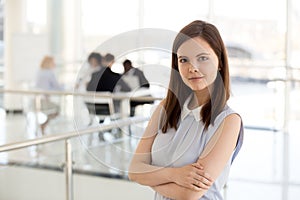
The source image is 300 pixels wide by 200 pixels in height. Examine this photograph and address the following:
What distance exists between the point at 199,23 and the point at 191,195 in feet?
1.51

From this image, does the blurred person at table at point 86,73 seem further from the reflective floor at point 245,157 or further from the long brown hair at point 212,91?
the long brown hair at point 212,91

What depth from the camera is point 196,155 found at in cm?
149

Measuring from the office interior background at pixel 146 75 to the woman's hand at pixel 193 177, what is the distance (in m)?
0.27

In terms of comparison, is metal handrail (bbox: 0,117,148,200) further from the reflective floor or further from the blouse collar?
the blouse collar

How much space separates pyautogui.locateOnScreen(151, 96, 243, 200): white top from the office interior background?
6.1 inches

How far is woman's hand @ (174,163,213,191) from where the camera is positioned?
1447 millimetres

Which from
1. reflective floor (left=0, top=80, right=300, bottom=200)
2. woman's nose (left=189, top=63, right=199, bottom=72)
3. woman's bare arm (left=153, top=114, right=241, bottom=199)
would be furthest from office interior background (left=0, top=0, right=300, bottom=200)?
woman's bare arm (left=153, top=114, right=241, bottom=199)

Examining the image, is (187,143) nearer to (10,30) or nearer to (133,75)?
(133,75)

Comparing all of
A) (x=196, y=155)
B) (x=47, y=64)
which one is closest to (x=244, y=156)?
(x=47, y=64)

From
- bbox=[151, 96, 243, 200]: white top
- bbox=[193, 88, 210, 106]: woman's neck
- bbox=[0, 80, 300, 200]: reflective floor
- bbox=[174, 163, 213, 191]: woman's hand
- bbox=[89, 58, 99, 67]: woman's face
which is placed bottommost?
bbox=[0, 80, 300, 200]: reflective floor

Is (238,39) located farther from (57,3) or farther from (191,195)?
(191,195)

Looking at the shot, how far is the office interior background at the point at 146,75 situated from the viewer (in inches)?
142

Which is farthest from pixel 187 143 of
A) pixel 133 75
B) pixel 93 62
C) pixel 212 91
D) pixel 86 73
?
pixel 93 62

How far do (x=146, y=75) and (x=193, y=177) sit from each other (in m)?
0.38
